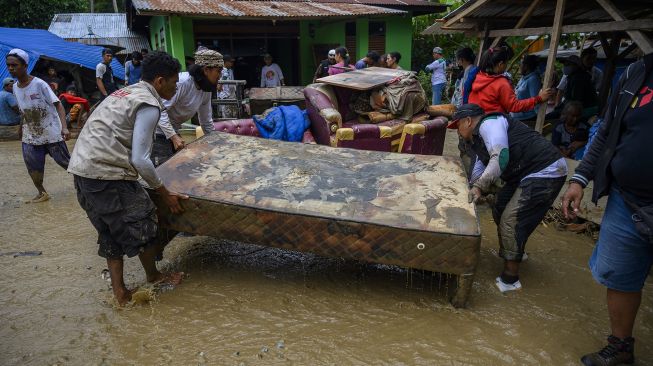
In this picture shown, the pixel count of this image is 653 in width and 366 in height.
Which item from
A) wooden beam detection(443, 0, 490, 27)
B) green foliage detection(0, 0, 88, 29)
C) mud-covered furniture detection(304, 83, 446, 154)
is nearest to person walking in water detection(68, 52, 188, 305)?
mud-covered furniture detection(304, 83, 446, 154)

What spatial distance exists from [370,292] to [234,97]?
254 inches

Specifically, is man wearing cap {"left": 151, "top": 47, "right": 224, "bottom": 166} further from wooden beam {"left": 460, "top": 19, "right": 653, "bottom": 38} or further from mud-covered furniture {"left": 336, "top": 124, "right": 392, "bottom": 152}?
wooden beam {"left": 460, "top": 19, "right": 653, "bottom": 38}

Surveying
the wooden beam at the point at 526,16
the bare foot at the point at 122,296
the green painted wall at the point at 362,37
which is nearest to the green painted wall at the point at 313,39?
the green painted wall at the point at 362,37

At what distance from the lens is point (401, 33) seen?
1283 cm

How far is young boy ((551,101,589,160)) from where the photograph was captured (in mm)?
5195

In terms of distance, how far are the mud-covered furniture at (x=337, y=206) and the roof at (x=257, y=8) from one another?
247 inches

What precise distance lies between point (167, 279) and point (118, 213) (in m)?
0.68

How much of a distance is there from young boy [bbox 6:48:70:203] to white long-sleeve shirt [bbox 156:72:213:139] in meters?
1.74

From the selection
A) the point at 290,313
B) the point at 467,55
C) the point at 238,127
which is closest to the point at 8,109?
the point at 238,127

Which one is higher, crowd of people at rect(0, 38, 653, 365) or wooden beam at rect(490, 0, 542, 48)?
wooden beam at rect(490, 0, 542, 48)

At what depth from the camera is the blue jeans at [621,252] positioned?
2016 millimetres

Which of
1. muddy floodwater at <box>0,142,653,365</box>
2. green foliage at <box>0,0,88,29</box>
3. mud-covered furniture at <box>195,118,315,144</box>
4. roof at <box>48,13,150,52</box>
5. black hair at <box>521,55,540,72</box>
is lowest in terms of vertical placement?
muddy floodwater at <box>0,142,653,365</box>

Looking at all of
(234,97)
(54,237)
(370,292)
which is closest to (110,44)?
(234,97)

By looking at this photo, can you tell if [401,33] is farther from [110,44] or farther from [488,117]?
[488,117]
